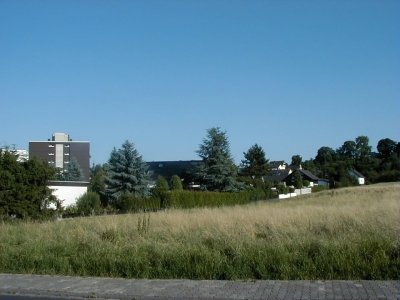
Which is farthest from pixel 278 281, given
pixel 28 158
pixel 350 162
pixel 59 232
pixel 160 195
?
pixel 350 162

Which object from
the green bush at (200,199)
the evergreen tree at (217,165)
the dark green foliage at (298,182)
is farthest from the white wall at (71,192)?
the dark green foliage at (298,182)

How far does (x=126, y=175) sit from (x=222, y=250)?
43.7 meters

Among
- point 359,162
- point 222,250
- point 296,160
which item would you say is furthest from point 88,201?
point 296,160

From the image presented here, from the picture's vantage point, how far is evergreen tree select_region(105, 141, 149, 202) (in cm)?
5394

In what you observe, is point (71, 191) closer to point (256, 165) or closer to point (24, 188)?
point (24, 188)

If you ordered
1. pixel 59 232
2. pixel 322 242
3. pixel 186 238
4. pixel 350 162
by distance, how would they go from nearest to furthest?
pixel 322 242 < pixel 186 238 < pixel 59 232 < pixel 350 162

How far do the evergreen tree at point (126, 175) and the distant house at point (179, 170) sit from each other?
19.5 meters

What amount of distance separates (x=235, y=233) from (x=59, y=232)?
5476 millimetres

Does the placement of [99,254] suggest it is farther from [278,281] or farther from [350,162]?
[350,162]

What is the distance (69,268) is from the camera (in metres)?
11.0

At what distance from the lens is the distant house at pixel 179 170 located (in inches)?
3036

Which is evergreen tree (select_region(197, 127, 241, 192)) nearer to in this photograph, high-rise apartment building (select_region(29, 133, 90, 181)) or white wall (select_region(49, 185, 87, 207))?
white wall (select_region(49, 185, 87, 207))

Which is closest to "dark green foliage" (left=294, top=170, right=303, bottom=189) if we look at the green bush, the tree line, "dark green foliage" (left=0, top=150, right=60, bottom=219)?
the tree line

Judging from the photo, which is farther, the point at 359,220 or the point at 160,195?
the point at 160,195
